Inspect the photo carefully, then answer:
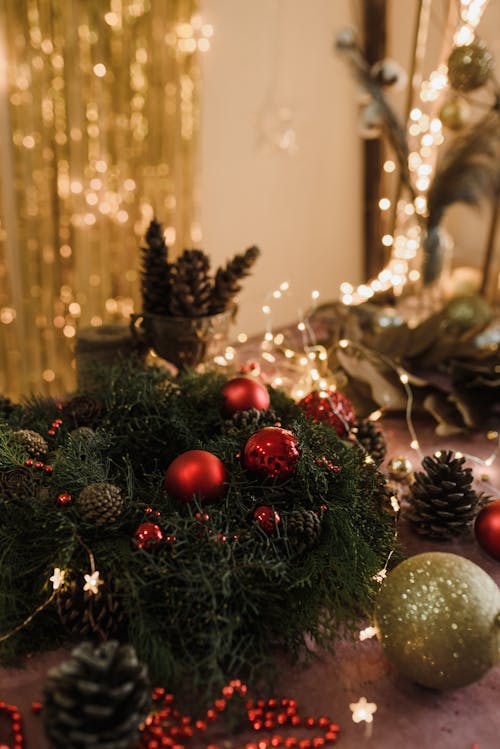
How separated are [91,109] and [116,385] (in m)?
1.27

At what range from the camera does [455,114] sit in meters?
1.49

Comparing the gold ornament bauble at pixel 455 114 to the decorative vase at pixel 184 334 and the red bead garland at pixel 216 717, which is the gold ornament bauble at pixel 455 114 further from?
the red bead garland at pixel 216 717

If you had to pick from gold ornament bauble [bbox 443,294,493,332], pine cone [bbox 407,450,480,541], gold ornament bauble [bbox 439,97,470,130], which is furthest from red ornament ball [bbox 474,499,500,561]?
gold ornament bauble [bbox 439,97,470,130]

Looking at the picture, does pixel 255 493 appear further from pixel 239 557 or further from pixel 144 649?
pixel 144 649

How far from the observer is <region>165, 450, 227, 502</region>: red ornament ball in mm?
679

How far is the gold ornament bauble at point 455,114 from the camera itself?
1481mm

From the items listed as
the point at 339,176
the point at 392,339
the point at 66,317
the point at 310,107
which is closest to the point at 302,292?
the point at 339,176

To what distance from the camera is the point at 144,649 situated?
560 millimetres

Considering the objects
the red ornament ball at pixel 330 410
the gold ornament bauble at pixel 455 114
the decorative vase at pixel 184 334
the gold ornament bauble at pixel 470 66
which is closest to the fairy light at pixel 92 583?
the red ornament ball at pixel 330 410

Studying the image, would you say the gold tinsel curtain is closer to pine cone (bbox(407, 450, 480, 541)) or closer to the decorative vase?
Answer: the decorative vase

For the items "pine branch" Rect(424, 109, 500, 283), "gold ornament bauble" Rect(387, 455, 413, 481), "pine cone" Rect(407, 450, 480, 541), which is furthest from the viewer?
"pine branch" Rect(424, 109, 500, 283)

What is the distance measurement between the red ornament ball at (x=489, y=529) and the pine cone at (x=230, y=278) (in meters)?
0.45

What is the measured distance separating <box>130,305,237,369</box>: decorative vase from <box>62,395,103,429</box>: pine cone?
0.20 metres

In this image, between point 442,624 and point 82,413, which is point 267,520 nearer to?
point 442,624
